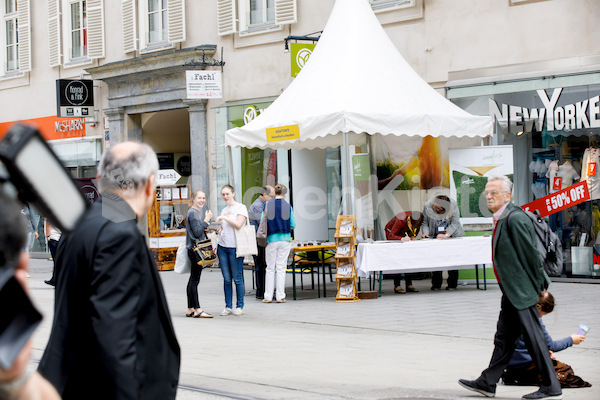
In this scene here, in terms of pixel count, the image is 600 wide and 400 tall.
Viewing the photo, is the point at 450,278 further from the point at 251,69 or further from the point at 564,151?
the point at 251,69

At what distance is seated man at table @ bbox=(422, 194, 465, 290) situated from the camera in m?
14.8

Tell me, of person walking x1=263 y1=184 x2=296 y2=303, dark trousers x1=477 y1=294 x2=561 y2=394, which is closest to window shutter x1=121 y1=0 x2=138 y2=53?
person walking x1=263 y1=184 x2=296 y2=303

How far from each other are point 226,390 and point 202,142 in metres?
14.9

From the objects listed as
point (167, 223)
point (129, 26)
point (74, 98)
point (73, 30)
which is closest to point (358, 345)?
point (167, 223)

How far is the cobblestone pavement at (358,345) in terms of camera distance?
738 cm

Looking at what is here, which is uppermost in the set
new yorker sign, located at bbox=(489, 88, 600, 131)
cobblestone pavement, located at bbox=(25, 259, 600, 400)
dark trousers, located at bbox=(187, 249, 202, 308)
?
new yorker sign, located at bbox=(489, 88, 600, 131)

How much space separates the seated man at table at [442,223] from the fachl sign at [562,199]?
108 cm

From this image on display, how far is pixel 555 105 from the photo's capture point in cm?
1548

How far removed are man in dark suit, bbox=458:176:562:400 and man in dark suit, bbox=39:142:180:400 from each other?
3.99 meters

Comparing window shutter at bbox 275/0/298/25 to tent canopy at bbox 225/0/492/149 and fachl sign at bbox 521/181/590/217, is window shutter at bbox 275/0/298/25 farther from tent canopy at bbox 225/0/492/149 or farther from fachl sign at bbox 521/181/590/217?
fachl sign at bbox 521/181/590/217

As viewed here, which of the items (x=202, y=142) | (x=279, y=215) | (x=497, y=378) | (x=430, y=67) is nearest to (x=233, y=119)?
(x=202, y=142)

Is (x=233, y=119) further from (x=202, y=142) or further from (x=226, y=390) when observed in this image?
(x=226, y=390)

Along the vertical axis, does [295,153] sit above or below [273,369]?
above

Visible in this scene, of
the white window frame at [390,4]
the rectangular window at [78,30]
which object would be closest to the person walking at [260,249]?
the white window frame at [390,4]
